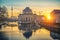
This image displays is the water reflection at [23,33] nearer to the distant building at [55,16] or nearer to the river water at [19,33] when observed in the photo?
the river water at [19,33]

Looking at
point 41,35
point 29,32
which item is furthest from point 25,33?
point 41,35

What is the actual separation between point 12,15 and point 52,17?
1.41 ft

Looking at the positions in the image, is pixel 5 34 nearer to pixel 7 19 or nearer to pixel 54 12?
pixel 7 19

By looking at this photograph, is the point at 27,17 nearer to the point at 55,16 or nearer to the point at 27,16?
the point at 27,16

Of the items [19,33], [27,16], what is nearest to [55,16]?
[27,16]

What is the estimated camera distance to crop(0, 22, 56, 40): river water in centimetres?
186

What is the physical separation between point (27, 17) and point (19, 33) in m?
0.19

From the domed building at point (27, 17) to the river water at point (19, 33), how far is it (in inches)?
2.6

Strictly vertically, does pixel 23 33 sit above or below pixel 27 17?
below

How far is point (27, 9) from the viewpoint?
1871 mm

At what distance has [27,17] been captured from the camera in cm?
186

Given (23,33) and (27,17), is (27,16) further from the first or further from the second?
(23,33)

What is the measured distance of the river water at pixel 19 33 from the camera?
1863mm

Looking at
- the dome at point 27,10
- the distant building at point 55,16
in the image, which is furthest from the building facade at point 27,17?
the distant building at point 55,16
